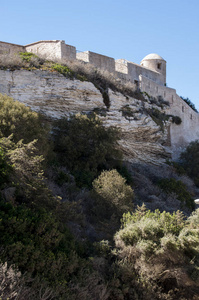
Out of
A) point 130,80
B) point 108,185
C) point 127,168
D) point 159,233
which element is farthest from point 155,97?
point 159,233

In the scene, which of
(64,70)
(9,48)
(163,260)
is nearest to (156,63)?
(64,70)

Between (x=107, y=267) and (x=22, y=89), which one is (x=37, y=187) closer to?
(x=107, y=267)

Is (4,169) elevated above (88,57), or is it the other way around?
(88,57)

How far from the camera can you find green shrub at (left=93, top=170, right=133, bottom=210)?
11.3m

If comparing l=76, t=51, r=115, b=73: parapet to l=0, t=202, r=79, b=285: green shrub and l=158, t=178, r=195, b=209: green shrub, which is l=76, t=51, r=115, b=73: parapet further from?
l=0, t=202, r=79, b=285: green shrub

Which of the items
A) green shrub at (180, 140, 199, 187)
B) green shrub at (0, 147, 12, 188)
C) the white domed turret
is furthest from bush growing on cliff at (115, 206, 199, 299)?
the white domed turret

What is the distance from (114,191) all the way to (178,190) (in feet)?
21.3

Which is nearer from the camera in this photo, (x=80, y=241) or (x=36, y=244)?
(x=36, y=244)

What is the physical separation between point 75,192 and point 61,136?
4808 millimetres

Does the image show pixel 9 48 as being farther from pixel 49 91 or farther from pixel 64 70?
pixel 49 91

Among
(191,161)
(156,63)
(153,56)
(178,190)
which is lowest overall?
(178,190)

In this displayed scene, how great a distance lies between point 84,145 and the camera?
15914 mm

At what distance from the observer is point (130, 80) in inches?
928

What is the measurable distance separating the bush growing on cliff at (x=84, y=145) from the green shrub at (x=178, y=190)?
3105 millimetres
